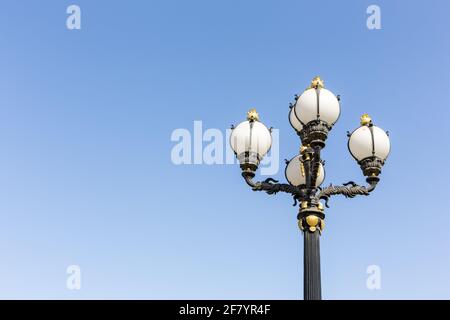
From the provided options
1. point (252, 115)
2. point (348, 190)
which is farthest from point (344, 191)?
point (252, 115)

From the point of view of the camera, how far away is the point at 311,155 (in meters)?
9.95

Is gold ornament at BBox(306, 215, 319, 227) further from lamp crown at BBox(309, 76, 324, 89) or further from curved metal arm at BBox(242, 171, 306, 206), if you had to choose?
lamp crown at BBox(309, 76, 324, 89)

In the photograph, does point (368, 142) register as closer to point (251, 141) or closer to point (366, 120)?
point (366, 120)

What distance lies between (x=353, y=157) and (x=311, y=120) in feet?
4.17

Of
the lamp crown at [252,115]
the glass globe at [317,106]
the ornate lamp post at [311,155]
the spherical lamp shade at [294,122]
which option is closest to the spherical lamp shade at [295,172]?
the ornate lamp post at [311,155]

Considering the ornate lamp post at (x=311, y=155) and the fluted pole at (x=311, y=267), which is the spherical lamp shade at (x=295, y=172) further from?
the fluted pole at (x=311, y=267)

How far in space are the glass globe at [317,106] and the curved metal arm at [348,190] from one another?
991mm
